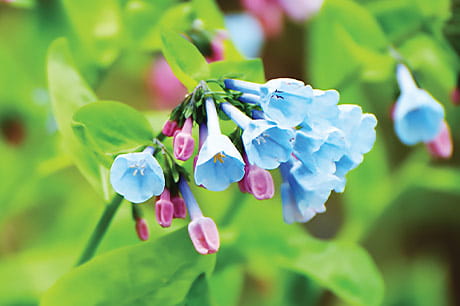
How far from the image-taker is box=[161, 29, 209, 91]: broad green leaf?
57 cm

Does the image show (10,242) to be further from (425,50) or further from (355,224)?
(425,50)

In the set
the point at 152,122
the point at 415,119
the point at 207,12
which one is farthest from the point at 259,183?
the point at 152,122

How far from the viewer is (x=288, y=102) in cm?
48

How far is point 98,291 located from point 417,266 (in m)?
0.93

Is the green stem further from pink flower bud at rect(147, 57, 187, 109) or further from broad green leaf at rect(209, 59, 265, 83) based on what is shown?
pink flower bud at rect(147, 57, 187, 109)

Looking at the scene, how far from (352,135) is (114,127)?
25cm

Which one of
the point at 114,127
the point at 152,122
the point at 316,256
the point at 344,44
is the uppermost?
the point at 114,127

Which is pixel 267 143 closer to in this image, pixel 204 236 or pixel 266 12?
pixel 204 236

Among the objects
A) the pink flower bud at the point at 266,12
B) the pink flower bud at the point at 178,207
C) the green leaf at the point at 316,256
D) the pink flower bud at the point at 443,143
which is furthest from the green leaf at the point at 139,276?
the pink flower bud at the point at 266,12

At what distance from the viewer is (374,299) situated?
737 millimetres

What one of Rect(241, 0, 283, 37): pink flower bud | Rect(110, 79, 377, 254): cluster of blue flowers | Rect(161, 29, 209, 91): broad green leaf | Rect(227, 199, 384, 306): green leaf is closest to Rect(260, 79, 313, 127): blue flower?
Rect(110, 79, 377, 254): cluster of blue flowers

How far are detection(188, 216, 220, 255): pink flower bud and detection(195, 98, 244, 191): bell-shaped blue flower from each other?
0.06 meters

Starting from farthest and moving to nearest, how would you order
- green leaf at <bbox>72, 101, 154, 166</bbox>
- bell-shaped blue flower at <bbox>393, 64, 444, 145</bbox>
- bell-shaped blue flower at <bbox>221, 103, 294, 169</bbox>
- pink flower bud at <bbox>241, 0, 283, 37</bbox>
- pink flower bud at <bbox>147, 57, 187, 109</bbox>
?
pink flower bud at <bbox>147, 57, 187, 109</bbox>
pink flower bud at <bbox>241, 0, 283, 37</bbox>
bell-shaped blue flower at <bbox>393, 64, 444, 145</bbox>
green leaf at <bbox>72, 101, 154, 166</bbox>
bell-shaped blue flower at <bbox>221, 103, 294, 169</bbox>

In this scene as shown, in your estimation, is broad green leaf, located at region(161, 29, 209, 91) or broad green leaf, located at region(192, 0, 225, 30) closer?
broad green leaf, located at region(161, 29, 209, 91)
